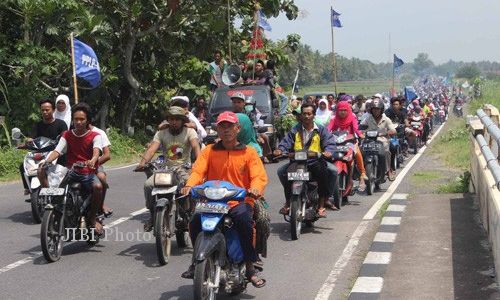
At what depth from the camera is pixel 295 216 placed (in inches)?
359

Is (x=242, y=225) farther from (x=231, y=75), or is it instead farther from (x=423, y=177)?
(x=231, y=75)

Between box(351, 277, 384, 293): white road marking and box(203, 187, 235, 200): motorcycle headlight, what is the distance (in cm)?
160

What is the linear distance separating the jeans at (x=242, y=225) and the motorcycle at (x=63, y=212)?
7.21 feet

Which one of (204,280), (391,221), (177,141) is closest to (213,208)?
(204,280)

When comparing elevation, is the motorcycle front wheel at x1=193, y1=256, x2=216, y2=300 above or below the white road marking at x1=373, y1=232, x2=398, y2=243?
above

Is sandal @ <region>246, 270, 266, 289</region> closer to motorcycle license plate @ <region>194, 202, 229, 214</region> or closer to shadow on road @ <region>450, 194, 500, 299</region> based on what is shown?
motorcycle license plate @ <region>194, 202, 229, 214</region>

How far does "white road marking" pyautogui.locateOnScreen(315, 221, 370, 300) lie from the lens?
22.0 ft

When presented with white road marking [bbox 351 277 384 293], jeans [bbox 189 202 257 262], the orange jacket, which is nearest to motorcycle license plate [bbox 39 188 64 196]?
the orange jacket

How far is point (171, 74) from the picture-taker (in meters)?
26.9

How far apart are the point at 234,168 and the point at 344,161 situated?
5.66 metres

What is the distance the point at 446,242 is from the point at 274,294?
2741 millimetres

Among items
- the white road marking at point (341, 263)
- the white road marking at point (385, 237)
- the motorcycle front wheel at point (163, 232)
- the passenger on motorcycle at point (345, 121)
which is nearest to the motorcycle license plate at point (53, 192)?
the motorcycle front wheel at point (163, 232)

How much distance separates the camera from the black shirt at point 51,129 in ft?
34.1

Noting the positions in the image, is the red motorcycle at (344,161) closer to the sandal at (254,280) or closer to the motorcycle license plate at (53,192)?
the motorcycle license plate at (53,192)
